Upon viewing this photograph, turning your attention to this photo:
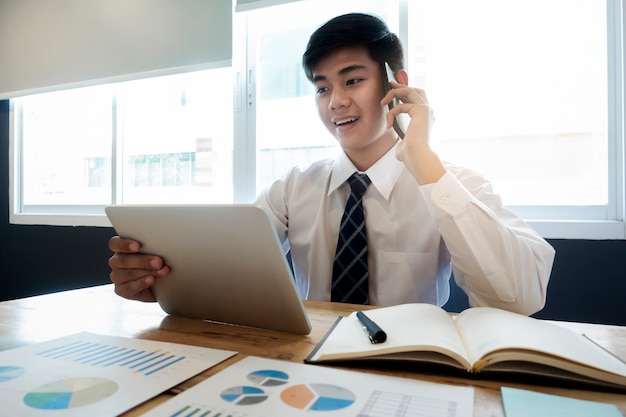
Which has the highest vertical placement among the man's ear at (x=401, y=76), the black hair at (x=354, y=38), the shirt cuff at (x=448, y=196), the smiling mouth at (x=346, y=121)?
the black hair at (x=354, y=38)

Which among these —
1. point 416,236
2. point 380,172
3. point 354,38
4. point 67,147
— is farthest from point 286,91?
point 67,147

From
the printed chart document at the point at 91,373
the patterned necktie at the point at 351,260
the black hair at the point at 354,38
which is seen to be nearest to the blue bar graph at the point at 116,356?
the printed chart document at the point at 91,373

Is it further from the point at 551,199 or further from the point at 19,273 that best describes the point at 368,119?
the point at 19,273

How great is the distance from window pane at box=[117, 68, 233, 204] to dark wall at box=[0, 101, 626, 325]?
453 mm

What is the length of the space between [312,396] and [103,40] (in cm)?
267

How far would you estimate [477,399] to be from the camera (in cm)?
42

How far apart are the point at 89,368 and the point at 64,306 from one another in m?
0.48

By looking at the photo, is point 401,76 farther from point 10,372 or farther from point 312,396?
point 10,372

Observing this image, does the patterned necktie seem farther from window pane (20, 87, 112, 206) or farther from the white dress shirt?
window pane (20, 87, 112, 206)

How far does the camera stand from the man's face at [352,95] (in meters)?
1.21

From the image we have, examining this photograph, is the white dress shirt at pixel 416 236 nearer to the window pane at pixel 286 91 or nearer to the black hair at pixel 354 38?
the black hair at pixel 354 38

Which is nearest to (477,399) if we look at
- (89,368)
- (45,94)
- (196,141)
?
(89,368)

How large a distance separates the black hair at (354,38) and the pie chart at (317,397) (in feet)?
3.44

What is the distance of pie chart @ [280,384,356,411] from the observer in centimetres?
40
